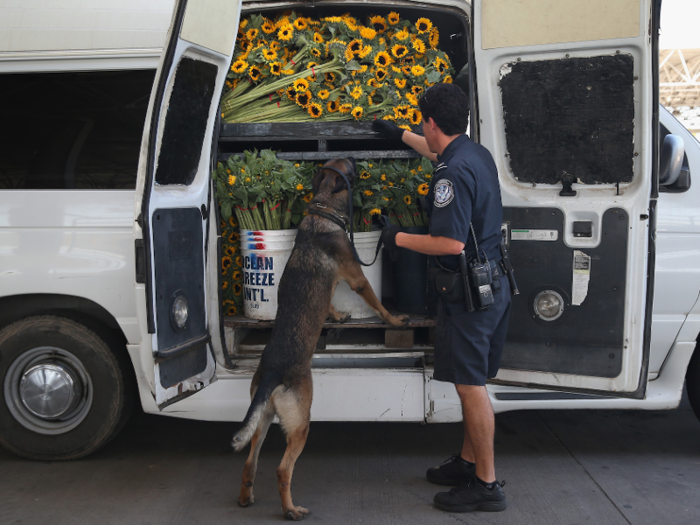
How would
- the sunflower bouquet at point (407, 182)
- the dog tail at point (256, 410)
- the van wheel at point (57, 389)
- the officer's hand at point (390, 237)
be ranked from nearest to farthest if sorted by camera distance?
the dog tail at point (256, 410), the officer's hand at point (390, 237), the van wheel at point (57, 389), the sunflower bouquet at point (407, 182)

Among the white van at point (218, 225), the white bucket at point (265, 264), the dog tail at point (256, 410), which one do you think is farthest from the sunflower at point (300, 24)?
the dog tail at point (256, 410)

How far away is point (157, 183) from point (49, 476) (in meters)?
1.86

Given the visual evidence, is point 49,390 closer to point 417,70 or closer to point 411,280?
point 411,280

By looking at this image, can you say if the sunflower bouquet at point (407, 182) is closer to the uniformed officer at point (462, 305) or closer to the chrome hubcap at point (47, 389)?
the uniformed officer at point (462, 305)

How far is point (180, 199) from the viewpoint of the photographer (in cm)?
297

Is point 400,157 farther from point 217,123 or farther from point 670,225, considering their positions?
point 670,225

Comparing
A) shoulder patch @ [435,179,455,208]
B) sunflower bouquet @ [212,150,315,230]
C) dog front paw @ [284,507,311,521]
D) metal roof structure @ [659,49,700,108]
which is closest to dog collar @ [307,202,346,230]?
sunflower bouquet @ [212,150,315,230]

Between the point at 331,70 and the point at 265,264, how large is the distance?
1.30 metres

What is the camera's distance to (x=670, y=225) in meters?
3.22

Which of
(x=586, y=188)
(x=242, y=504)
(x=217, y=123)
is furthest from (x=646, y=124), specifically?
(x=242, y=504)

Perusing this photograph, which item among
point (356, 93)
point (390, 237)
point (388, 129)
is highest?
point (356, 93)

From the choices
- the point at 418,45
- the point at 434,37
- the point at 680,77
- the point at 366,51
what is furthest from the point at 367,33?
the point at 680,77

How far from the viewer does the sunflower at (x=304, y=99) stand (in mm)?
3537

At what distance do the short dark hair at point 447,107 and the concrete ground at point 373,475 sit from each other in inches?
75.6
